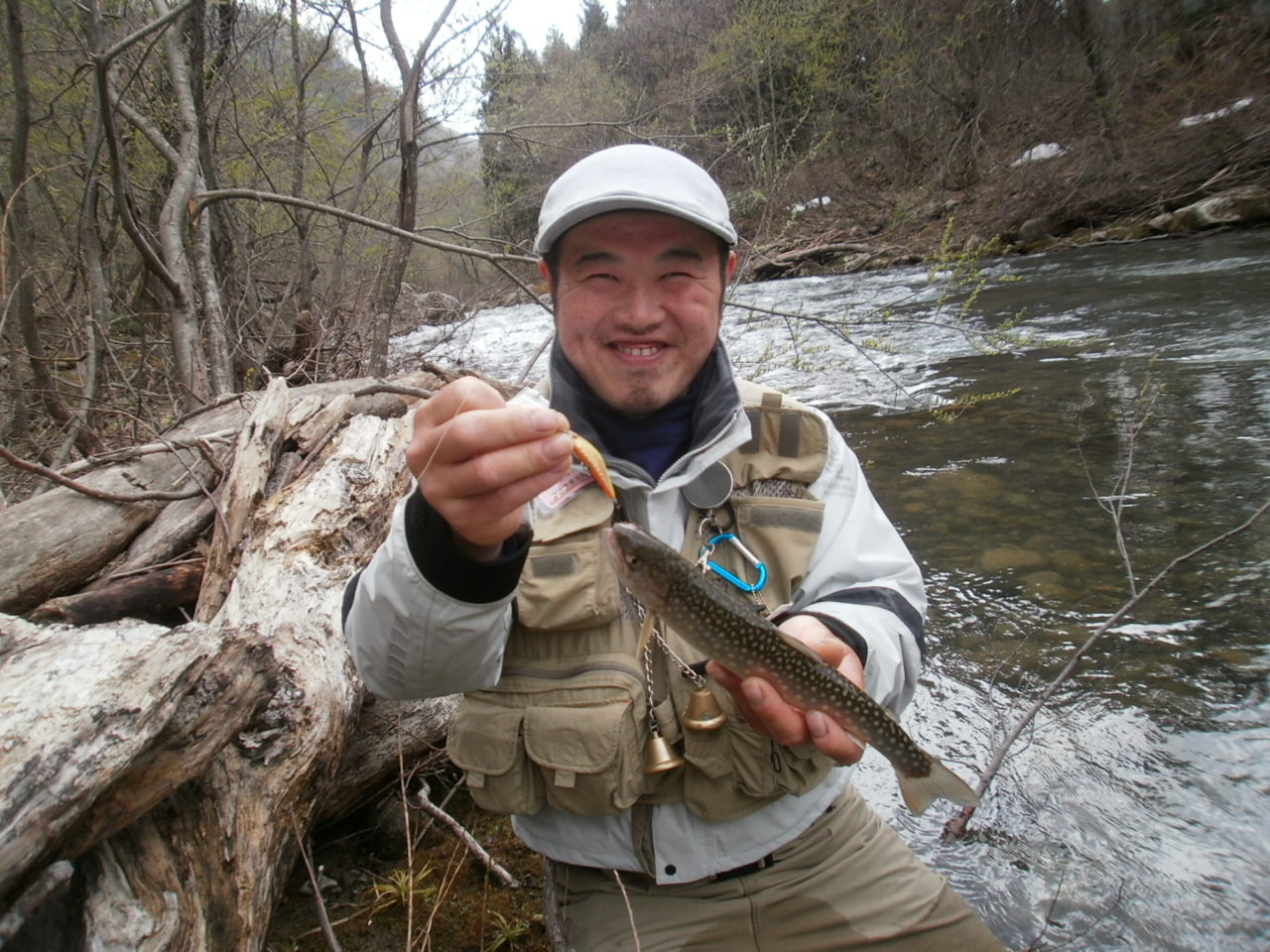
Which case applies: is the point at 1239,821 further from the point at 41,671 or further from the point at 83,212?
the point at 83,212

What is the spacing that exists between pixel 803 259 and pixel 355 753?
71.6 ft

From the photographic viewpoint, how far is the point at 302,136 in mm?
9484

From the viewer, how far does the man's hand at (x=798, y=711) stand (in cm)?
195

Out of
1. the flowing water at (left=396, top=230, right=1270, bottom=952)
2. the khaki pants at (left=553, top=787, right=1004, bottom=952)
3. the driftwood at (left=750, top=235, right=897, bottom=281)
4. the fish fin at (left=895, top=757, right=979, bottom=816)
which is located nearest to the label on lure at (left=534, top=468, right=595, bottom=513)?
the khaki pants at (left=553, top=787, right=1004, bottom=952)

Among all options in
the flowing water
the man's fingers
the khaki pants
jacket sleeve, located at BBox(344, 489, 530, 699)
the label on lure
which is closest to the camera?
jacket sleeve, located at BBox(344, 489, 530, 699)

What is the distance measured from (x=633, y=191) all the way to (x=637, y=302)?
0.32m

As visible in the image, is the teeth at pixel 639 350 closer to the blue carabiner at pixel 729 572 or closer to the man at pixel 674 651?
the man at pixel 674 651

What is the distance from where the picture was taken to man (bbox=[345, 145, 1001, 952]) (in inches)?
86.5

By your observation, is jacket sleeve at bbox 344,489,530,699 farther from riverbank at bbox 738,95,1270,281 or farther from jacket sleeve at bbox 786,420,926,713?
riverbank at bbox 738,95,1270,281

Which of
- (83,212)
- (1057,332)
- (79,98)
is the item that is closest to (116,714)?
(83,212)

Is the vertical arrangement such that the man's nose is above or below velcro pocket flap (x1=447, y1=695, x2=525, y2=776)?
above

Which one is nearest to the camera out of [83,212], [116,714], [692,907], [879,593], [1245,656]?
[116,714]

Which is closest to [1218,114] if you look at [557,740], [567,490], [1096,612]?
[1096,612]

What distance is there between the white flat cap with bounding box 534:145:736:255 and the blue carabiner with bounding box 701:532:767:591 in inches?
37.1
